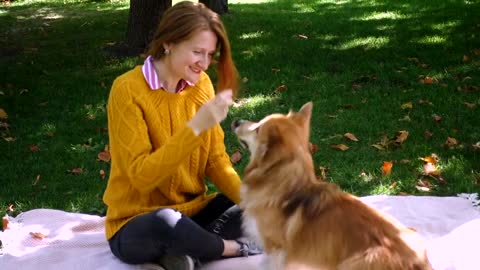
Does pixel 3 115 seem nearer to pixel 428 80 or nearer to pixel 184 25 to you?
pixel 184 25

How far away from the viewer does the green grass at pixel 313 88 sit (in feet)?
18.1

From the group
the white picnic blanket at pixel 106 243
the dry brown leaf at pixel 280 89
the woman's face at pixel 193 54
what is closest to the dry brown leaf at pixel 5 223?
the white picnic blanket at pixel 106 243

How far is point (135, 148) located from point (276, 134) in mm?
844

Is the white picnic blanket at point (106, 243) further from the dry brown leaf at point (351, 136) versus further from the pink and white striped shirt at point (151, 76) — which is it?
the dry brown leaf at point (351, 136)

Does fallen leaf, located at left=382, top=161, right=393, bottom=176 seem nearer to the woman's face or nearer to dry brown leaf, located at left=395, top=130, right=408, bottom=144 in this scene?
dry brown leaf, located at left=395, top=130, right=408, bottom=144

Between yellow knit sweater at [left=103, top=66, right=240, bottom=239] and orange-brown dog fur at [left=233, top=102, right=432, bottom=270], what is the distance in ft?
1.34

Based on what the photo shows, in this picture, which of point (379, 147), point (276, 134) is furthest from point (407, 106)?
point (276, 134)

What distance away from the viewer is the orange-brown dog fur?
3041 millimetres

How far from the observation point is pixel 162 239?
11.9 ft

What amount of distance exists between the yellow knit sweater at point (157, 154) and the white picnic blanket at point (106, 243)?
429mm

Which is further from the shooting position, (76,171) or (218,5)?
(218,5)

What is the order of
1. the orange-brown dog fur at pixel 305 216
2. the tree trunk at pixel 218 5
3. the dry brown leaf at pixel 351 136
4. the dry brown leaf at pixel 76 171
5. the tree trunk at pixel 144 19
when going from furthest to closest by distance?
1. the tree trunk at pixel 218 5
2. the tree trunk at pixel 144 19
3. the dry brown leaf at pixel 351 136
4. the dry brown leaf at pixel 76 171
5. the orange-brown dog fur at pixel 305 216

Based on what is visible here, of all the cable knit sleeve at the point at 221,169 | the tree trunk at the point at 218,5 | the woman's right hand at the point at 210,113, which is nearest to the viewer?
the woman's right hand at the point at 210,113

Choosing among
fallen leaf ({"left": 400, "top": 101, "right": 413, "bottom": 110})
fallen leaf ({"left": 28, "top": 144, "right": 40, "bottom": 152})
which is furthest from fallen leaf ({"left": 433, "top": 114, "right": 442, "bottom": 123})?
fallen leaf ({"left": 28, "top": 144, "right": 40, "bottom": 152})
